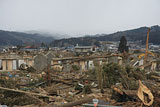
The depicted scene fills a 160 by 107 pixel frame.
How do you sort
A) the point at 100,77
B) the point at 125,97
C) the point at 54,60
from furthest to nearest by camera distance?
the point at 54,60, the point at 100,77, the point at 125,97

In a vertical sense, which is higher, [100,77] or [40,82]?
[100,77]

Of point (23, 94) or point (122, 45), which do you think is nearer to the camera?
point (23, 94)

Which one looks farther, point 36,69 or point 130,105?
point 36,69

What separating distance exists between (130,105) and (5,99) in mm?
3909

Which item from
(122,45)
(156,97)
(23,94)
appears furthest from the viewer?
(122,45)

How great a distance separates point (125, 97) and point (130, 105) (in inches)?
17.2

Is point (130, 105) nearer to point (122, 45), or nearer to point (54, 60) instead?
point (54, 60)

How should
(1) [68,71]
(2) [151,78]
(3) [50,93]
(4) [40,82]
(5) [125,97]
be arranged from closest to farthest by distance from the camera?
(5) [125,97] < (3) [50,93] < (4) [40,82] < (2) [151,78] < (1) [68,71]

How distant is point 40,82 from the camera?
23.0 feet

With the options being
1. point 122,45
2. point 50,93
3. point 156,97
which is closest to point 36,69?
point 50,93

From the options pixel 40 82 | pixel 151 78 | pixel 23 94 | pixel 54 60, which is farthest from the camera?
pixel 54 60

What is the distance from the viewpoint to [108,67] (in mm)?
7172

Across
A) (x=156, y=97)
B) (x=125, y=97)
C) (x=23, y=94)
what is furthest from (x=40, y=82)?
(x=156, y=97)

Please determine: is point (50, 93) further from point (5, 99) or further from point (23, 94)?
point (5, 99)
